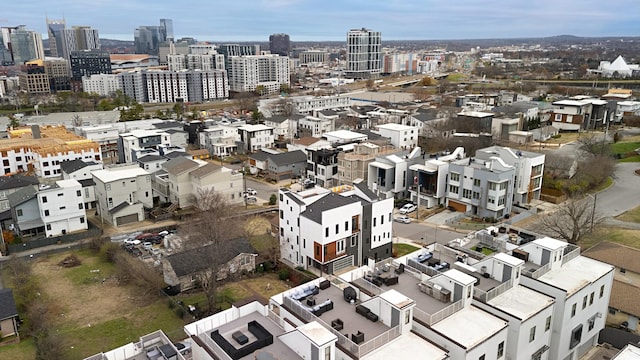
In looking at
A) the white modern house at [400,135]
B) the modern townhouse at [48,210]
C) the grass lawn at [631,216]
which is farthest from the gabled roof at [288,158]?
the grass lawn at [631,216]

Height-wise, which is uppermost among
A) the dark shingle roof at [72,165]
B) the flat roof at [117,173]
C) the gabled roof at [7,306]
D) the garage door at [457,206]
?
the flat roof at [117,173]

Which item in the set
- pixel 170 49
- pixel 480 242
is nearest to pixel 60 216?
pixel 480 242

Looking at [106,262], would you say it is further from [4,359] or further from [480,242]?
[480,242]

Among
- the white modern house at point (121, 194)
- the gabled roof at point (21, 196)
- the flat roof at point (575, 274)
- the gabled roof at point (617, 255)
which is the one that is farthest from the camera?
the white modern house at point (121, 194)

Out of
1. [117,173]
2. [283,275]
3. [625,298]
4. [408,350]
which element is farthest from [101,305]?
[625,298]

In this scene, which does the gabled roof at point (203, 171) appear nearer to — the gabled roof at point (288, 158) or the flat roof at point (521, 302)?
the gabled roof at point (288, 158)

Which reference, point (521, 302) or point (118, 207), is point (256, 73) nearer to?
point (118, 207)

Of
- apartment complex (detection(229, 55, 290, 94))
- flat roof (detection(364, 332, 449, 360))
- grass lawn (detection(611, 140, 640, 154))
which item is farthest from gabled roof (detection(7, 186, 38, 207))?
apartment complex (detection(229, 55, 290, 94))
